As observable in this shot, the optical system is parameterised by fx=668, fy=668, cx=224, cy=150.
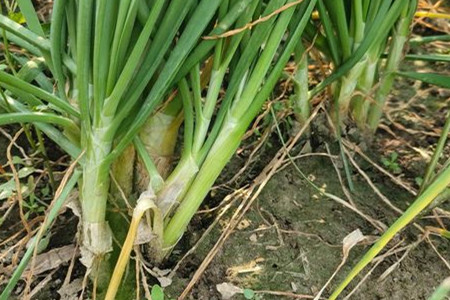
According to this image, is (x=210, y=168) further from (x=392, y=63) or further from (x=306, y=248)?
(x=392, y=63)

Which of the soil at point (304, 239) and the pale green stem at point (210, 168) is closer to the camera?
the pale green stem at point (210, 168)

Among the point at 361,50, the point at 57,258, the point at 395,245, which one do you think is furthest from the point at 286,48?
the point at 57,258

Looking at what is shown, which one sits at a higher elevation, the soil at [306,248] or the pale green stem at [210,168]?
the pale green stem at [210,168]

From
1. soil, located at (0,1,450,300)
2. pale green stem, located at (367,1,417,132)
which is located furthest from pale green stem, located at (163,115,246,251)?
pale green stem, located at (367,1,417,132)

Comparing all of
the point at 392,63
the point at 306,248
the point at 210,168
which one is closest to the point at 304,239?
the point at 306,248

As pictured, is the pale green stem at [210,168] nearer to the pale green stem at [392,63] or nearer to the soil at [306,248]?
the soil at [306,248]

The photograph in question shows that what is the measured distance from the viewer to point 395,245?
127 centimetres

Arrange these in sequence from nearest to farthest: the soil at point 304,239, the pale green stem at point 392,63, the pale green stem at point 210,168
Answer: the pale green stem at point 210,168
the soil at point 304,239
the pale green stem at point 392,63

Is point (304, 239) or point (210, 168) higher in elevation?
point (210, 168)

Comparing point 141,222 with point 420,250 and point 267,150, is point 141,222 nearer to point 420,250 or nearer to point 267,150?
point 267,150

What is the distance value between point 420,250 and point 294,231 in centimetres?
24

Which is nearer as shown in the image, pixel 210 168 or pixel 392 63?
pixel 210 168

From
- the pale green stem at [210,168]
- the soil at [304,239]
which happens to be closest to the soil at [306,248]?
the soil at [304,239]

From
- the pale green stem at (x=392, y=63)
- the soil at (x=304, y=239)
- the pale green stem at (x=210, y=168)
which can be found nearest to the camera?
the pale green stem at (x=210, y=168)
